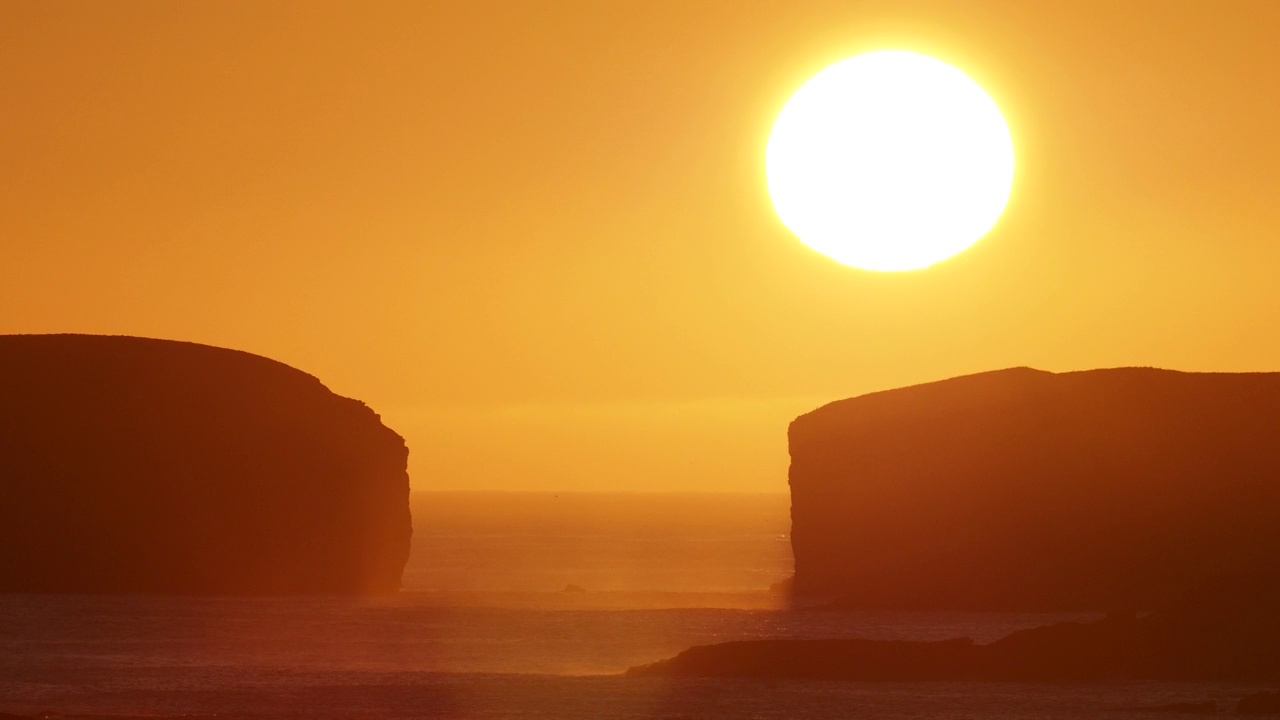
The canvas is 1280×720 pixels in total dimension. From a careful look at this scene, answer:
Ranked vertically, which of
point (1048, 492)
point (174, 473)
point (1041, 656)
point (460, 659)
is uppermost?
point (174, 473)

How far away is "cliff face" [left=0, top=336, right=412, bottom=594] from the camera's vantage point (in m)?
85.9

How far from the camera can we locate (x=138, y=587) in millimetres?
87250

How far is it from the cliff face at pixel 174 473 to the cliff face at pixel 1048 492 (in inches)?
908

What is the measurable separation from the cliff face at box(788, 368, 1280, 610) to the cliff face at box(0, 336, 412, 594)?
23.1m

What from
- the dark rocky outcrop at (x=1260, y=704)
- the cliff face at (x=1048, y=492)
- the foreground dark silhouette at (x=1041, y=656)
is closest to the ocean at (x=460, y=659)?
the dark rocky outcrop at (x=1260, y=704)

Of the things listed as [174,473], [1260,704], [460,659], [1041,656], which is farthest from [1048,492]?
[174,473]

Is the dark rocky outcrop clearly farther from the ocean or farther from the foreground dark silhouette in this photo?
the foreground dark silhouette

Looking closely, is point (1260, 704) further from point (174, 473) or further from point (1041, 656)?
point (174, 473)

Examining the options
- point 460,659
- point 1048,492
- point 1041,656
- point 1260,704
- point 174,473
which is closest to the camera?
point 1260,704

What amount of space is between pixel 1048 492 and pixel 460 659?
34.3m

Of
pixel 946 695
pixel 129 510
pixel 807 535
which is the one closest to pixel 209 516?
pixel 129 510

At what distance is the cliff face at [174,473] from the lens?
85938mm

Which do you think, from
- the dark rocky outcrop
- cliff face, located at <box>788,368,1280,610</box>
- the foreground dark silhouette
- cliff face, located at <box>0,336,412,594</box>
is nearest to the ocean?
the dark rocky outcrop

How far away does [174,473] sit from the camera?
287 feet
